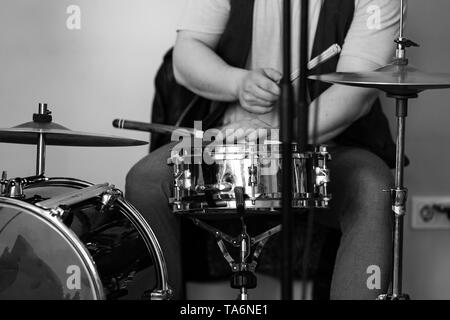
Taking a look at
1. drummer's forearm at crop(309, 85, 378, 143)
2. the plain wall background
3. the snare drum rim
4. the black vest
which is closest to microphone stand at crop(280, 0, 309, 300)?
the snare drum rim

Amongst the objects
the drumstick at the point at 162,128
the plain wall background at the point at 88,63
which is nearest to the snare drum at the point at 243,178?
the drumstick at the point at 162,128

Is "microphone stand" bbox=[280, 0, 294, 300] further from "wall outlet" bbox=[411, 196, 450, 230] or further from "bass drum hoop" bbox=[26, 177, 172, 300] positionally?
"wall outlet" bbox=[411, 196, 450, 230]

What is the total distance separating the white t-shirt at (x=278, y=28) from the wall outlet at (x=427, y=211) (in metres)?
0.56

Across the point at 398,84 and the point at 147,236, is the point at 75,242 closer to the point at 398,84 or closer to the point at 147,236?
the point at 147,236

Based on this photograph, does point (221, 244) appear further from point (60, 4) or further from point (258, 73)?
point (60, 4)

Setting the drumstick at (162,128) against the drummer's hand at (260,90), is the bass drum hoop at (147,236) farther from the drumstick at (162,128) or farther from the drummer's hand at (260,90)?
the drummer's hand at (260,90)

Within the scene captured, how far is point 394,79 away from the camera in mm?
1479

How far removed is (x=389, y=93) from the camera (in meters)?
1.57

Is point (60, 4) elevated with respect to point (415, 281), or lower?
elevated

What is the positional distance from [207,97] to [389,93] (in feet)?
1.64

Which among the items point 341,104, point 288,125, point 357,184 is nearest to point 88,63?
point 341,104

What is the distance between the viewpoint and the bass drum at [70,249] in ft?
4.14
